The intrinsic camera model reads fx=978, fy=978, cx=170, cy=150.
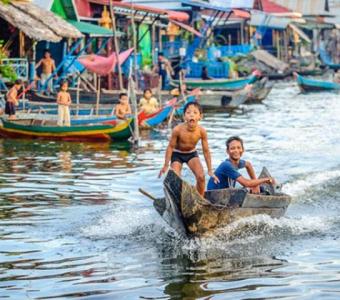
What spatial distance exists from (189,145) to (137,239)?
5.12ft

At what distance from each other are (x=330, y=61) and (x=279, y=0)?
4918 millimetres

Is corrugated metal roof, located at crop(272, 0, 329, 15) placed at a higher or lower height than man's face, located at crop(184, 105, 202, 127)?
higher

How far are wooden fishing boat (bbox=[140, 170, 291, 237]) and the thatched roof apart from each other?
1271 centimetres

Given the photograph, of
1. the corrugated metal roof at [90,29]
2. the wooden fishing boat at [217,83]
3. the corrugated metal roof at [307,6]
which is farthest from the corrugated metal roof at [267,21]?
the corrugated metal roof at [90,29]

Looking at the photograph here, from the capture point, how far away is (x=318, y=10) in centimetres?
5738

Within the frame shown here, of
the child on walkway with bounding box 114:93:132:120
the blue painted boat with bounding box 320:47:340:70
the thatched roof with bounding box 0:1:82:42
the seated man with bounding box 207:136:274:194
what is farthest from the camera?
the blue painted boat with bounding box 320:47:340:70

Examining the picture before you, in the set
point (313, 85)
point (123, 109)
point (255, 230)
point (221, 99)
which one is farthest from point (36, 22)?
point (313, 85)

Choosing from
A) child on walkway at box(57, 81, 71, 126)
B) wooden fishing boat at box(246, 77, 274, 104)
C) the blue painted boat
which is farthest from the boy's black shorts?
the blue painted boat

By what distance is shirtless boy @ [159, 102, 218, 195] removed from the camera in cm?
1105

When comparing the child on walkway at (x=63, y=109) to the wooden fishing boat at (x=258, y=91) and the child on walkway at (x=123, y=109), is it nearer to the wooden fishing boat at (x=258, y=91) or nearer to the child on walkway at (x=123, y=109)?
the child on walkway at (x=123, y=109)

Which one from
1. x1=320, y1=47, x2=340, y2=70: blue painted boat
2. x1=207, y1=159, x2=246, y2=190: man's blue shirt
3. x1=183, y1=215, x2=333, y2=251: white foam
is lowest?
x1=183, y1=215, x2=333, y2=251: white foam

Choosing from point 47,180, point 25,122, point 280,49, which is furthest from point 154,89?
point 280,49

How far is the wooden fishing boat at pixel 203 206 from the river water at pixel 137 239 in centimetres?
14

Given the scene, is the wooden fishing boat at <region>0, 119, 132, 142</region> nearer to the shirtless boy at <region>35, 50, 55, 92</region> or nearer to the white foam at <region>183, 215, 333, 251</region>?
the shirtless boy at <region>35, 50, 55, 92</region>
